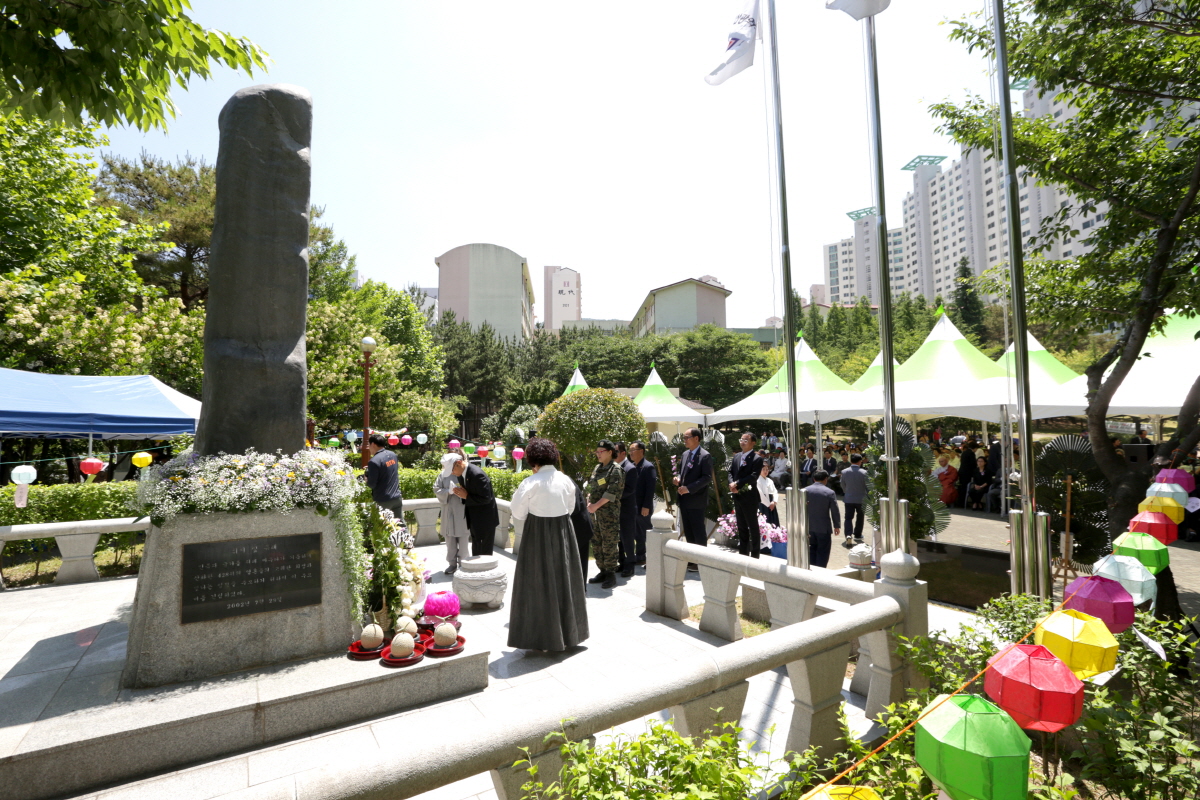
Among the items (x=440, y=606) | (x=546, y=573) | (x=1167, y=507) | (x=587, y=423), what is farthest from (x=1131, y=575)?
(x=587, y=423)

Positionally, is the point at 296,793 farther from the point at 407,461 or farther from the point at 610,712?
the point at 407,461

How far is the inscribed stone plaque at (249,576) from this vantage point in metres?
4.30

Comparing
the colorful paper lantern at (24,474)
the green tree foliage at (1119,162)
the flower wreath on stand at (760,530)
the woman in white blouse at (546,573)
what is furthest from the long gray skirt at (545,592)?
the colorful paper lantern at (24,474)

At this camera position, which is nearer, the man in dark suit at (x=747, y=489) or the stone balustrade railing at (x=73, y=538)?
the stone balustrade railing at (x=73, y=538)

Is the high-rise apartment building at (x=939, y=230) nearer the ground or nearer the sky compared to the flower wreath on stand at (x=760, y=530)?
nearer the sky

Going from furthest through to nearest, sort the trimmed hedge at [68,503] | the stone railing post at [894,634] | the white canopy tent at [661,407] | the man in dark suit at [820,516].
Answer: the white canopy tent at [661,407] < the trimmed hedge at [68,503] < the man in dark suit at [820,516] < the stone railing post at [894,634]

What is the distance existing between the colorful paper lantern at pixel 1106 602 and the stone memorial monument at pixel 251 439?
4834 mm

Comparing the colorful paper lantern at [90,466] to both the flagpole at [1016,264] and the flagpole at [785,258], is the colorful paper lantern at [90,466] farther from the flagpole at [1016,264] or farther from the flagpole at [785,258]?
the flagpole at [1016,264]

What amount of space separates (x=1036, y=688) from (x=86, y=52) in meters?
6.13

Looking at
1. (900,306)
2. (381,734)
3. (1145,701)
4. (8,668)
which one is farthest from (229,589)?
(900,306)

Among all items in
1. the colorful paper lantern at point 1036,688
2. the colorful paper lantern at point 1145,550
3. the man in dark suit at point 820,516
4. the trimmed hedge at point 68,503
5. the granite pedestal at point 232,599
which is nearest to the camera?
the colorful paper lantern at point 1036,688

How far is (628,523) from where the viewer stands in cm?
827

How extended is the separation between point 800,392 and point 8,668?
13.5 meters

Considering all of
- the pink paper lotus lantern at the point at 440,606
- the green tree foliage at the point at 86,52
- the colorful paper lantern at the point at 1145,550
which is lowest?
the pink paper lotus lantern at the point at 440,606
